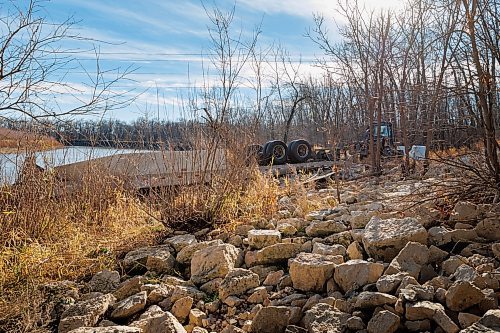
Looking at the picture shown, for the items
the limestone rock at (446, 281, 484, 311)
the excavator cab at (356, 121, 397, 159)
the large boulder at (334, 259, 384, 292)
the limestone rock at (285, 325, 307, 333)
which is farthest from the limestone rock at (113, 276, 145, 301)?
the excavator cab at (356, 121, 397, 159)

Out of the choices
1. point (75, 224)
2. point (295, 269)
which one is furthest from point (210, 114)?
point (295, 269)

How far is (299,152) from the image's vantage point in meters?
13.6

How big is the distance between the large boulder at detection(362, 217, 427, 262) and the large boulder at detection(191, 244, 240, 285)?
44.6 inches

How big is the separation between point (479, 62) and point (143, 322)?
3.33 m

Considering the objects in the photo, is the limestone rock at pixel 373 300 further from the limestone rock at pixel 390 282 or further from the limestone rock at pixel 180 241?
the limestone rock at pixel 180 241

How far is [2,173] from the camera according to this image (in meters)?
4.73

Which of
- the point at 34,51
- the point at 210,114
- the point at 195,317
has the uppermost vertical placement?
the point at 34,51

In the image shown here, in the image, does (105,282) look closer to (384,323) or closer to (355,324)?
(355,324)

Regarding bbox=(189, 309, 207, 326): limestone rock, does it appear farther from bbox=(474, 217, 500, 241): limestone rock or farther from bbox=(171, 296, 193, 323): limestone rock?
bbox=(474, 217, 500, 241): limestone rock

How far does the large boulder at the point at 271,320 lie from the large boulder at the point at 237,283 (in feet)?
1.80

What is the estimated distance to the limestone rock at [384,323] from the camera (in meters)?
2.27

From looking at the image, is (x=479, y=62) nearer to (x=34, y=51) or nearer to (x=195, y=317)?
(x=195, y=317)

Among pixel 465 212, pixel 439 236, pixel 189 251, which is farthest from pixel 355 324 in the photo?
pixel 189 251

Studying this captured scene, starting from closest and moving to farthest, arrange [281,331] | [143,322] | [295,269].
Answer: [281,331], [143,322], [295,269]
